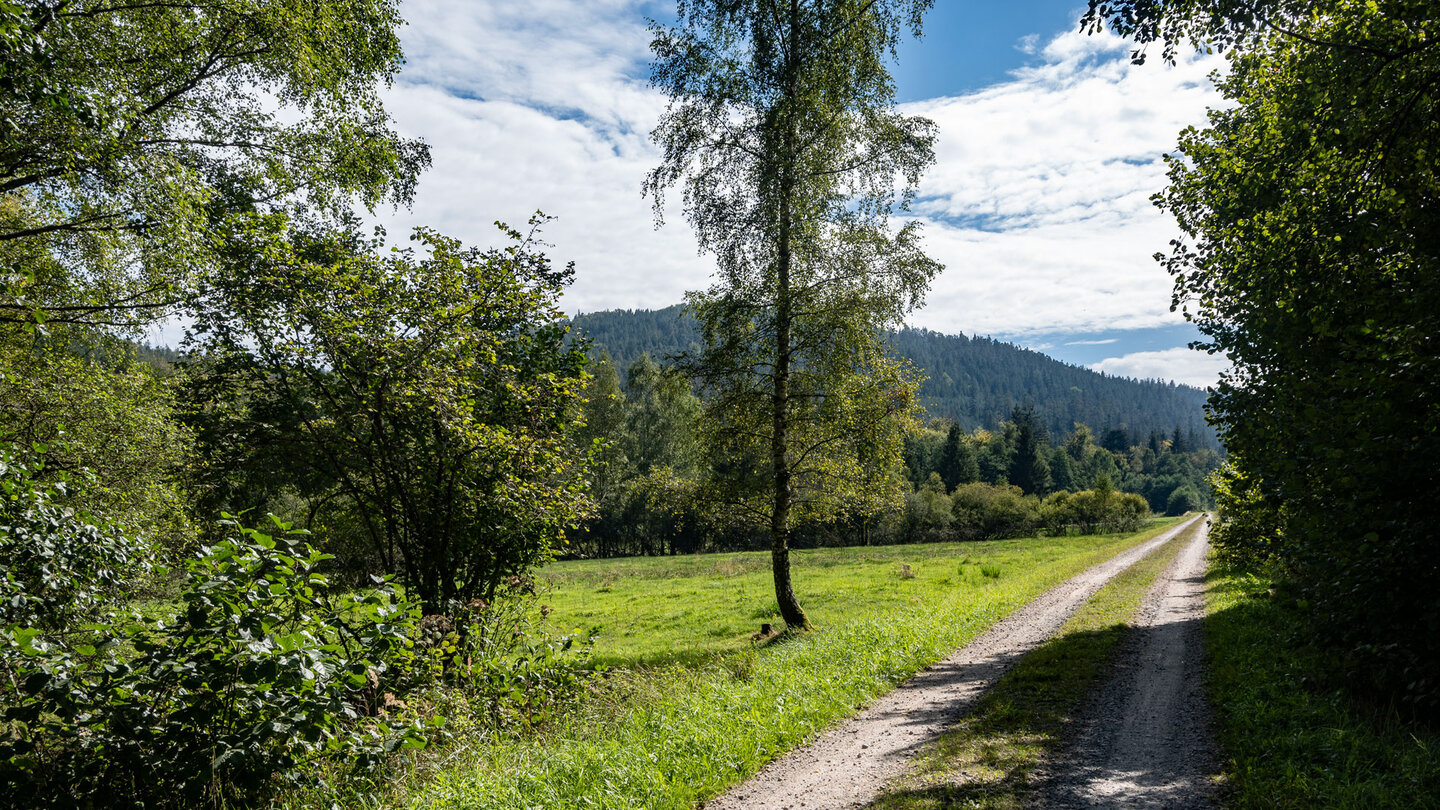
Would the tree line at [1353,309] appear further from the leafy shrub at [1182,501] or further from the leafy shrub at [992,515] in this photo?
the leafy shrub at [1182,501]

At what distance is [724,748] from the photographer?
23.6 ft

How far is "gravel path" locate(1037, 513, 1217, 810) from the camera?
6.11 metres

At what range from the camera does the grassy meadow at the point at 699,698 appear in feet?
20.4

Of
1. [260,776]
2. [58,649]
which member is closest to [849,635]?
[260,776]

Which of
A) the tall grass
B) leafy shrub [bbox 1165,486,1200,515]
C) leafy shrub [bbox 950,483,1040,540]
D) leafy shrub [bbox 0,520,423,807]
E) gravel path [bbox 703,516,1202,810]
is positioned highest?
leafy shrub [bbox 0,520,423,807]

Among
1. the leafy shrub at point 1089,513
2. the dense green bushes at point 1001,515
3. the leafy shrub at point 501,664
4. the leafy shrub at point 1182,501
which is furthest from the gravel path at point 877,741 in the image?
the leafy shrub at point 1182,501

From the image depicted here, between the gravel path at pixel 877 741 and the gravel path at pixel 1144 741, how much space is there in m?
1.51

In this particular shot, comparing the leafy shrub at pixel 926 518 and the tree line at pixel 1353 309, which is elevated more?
the tree line at pixel 1353 309

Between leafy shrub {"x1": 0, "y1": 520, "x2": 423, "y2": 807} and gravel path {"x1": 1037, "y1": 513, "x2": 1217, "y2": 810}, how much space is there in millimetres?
6416

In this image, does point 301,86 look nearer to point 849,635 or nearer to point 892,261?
point 892,261

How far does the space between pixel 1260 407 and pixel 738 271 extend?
9929 millimetres

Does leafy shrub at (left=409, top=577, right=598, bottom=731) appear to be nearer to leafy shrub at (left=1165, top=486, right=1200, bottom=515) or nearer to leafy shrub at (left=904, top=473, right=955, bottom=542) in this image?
leafy shrub at (left=904, top=473, right=955, bottom=542)

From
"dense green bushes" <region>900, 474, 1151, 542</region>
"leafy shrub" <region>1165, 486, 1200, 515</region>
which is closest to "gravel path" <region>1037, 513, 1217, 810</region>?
"dense green bushes" <region>900, 474, 1151, 542</region>

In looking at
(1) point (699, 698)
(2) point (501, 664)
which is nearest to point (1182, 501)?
(1) point (699, 698)
